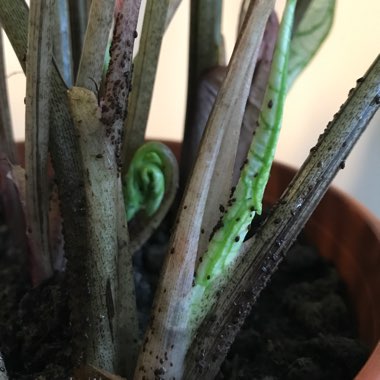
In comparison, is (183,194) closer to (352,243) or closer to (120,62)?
(120,62)

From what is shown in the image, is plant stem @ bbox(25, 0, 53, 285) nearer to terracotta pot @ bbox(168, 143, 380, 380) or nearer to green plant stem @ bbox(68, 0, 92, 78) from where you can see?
green plant stem @ bbox(68, 0, 92, 78)

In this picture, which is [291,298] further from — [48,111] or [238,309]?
[48,111]

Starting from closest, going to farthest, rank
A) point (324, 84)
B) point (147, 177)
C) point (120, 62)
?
point (120, 62) → point (147, 177) → point (324, 84)

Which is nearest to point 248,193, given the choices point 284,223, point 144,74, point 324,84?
point 284,223

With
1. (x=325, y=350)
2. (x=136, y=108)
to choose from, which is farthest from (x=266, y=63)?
(x=325, y=350)

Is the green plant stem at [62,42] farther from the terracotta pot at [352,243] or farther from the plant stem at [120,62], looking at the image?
the terracotta pot at [352,243]

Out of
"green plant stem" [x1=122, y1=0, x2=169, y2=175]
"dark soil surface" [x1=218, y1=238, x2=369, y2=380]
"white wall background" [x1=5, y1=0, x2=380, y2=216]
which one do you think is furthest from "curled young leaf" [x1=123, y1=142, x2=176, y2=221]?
"white wall background" [x1=5, y1=0, x2=380, y2=216]

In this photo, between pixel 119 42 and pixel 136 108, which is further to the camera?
pixel 136 108
